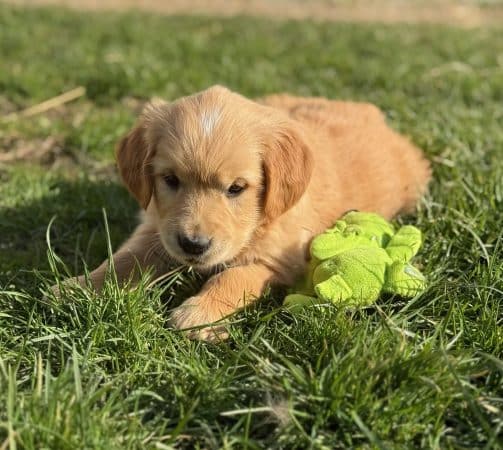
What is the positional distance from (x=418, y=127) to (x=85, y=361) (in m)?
3.40

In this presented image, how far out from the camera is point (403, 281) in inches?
113

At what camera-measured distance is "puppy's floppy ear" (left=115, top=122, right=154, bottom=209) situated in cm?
318

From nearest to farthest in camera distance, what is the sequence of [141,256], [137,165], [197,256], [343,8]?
[197,256]
[137,165]
[141,256]
[343,8]

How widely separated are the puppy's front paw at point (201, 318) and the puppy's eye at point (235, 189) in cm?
48

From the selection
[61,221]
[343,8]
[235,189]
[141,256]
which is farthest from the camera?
[343,8]

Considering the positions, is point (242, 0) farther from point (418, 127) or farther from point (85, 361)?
point (85, 361)

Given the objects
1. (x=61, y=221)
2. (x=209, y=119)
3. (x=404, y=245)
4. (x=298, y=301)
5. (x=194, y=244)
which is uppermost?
(x=209, y=119)

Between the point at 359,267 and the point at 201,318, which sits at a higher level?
the point at 359,267

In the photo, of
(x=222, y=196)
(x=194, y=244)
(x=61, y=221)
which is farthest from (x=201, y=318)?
(x=61, y=221)

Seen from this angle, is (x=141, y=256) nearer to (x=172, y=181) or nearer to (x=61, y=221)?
(x=172, y=181)

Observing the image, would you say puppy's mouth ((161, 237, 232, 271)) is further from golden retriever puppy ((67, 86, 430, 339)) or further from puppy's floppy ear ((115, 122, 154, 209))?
puppy's floppy ear ((115, 122, 154, 209))

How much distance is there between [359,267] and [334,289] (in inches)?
6.4

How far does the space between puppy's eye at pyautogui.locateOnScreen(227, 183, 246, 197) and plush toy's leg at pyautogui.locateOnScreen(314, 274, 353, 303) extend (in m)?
0.57

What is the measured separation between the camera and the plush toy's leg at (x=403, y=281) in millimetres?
2877
